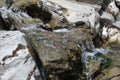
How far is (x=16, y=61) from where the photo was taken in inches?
306

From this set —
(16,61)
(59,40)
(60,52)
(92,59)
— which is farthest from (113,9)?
(16,61)

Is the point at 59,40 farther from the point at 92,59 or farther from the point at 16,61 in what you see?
the point at 16,61

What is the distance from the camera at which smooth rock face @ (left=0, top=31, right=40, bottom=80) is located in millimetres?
7535

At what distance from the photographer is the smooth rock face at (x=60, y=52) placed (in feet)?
29.9

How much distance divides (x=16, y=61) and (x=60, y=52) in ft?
6.69

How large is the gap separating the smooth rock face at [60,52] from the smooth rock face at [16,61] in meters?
1.11

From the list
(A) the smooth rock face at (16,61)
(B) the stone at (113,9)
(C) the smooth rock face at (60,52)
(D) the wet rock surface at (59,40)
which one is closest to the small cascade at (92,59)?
(D) the wet rock surface at (59,40)

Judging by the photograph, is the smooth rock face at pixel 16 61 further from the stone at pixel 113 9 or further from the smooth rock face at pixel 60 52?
the stone at pixel 113 9

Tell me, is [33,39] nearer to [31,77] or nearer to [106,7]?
[31,77]

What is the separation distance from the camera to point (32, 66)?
25.5 feet

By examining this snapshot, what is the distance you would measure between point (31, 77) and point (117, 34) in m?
7.13

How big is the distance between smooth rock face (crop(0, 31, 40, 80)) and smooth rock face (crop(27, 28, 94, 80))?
111cm

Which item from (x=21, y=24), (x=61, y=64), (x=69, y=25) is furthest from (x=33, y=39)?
(x=69, y=25)

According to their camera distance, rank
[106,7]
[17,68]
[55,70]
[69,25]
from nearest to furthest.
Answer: [17,68]
[55,70]
[69,25]
[106,7]
